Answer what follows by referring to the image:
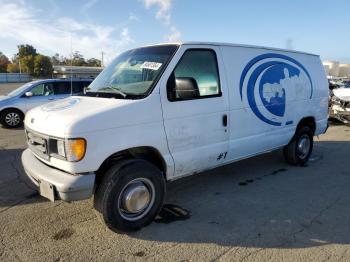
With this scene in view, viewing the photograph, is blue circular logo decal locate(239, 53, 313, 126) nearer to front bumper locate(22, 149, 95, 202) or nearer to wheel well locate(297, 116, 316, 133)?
wheel well locate(297, 116, 316, 133)

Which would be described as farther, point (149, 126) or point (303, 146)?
point (303, 146)

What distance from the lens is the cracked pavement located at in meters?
3.36

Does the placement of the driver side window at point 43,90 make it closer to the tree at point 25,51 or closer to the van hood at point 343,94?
the van hood at point 343,94

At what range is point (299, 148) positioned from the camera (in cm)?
642

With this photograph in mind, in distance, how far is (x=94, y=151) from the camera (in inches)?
131

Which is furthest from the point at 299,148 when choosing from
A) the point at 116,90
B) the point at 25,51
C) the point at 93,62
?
the point at 25,51

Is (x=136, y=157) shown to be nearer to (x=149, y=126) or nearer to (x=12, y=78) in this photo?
(x=149, y=126)

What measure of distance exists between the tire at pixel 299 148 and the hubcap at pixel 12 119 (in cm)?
883

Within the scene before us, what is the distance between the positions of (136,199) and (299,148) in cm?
393

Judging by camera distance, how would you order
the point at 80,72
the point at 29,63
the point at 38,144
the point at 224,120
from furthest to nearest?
the point at 29,63 < the point at 80,72 < the point at 224,120 < the point at 38,144

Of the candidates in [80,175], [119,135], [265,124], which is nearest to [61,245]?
[80,175]

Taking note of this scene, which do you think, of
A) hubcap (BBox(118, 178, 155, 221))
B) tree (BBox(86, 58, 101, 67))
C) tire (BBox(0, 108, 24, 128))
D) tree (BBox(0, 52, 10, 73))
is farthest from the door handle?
tree (BBox(0, 52, 10, 73))

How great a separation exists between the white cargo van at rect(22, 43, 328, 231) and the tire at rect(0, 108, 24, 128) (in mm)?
7664

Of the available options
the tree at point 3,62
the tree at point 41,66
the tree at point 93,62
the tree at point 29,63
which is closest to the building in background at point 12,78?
the tree at point 41,66
